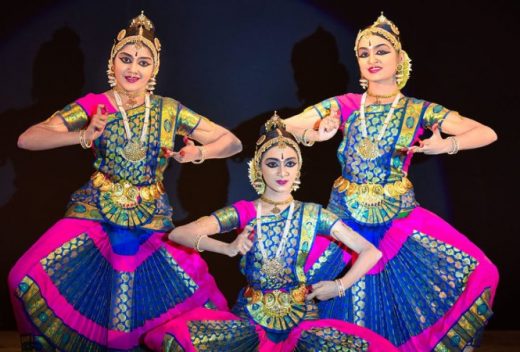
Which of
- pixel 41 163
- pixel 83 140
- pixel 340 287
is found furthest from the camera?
pixel 41 163

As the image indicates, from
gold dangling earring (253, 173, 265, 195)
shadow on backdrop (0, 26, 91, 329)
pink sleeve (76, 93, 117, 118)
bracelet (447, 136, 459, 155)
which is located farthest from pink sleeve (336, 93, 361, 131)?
shadow on backdrop (0, 26, 91, 329)

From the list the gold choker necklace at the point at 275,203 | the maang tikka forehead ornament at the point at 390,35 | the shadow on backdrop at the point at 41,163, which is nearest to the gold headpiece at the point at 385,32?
the maang tikka forehead ornament at the point at 390,35

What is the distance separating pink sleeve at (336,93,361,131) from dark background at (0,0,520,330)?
2.74 ft

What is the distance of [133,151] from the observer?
179 inches

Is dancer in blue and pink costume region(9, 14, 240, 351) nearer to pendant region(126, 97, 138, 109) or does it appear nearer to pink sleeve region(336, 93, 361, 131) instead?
pendant region(126, 97, 138, 109)

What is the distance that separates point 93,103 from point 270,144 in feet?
3.06

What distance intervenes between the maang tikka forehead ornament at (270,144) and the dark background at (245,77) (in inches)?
51.1

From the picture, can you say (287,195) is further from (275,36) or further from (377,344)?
(275,36)

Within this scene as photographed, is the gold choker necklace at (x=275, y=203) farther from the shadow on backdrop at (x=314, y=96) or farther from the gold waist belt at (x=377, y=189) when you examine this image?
the shadow on backdrop at (x=314, y=96)

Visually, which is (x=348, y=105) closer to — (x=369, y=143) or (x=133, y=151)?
(x=369, y=143)

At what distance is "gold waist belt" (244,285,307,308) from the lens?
4.15 meters

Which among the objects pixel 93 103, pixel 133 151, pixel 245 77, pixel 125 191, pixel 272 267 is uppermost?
pixel 245 77

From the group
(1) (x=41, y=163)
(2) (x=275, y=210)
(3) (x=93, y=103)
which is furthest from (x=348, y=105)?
→ (1) (x=41, y=163)

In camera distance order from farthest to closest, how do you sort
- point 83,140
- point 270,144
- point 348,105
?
point 348,105
point 83,140
point 270,144
